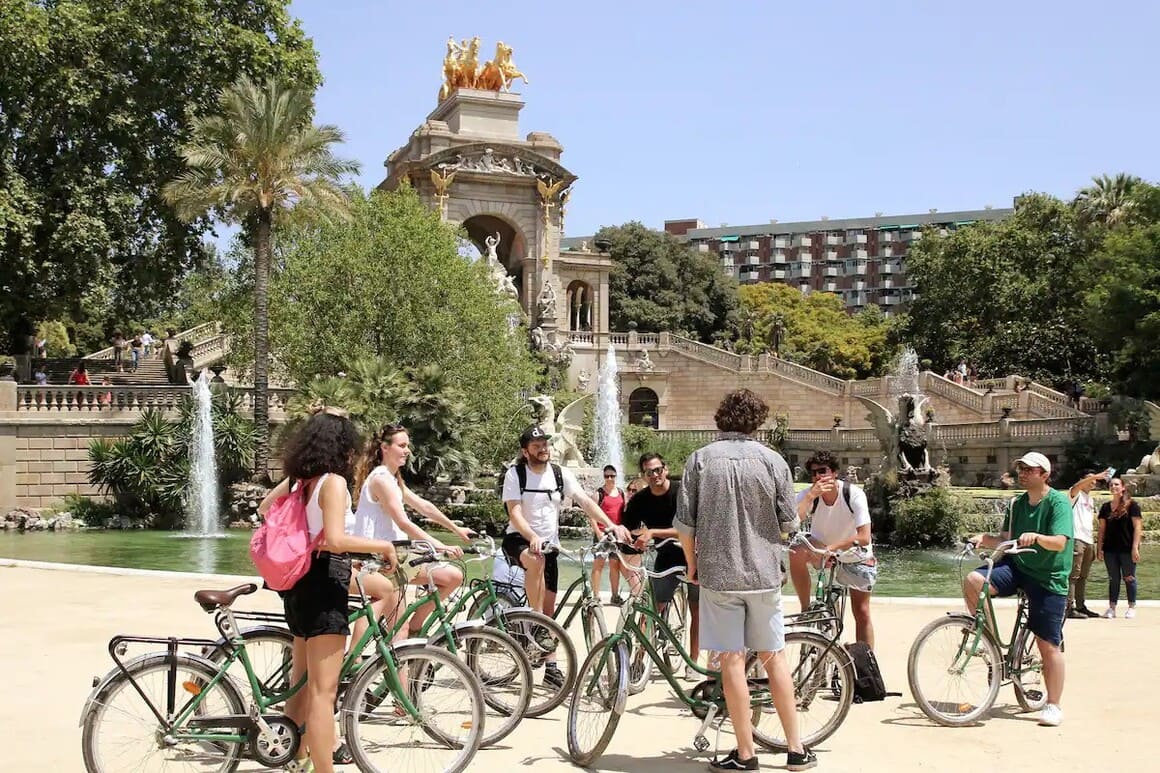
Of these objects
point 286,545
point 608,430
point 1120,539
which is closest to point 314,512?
point 286,545

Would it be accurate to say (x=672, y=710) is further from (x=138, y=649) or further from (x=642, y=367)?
(x=642, y=367)

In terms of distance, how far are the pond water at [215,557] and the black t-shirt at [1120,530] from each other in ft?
4.14

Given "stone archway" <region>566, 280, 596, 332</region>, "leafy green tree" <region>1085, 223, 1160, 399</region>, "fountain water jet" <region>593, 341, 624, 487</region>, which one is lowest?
"fountain water jet" <region>593, 341, 624, 487</region>

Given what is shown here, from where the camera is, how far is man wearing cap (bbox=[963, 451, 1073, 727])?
7227mm

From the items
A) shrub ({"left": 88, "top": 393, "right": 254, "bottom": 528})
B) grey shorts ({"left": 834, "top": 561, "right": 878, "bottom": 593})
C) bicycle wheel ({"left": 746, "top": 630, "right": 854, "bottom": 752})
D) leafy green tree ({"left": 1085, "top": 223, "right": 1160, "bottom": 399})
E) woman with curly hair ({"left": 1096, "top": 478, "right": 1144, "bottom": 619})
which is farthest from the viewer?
leafy green tree ({"left": 1085, "top": 223, "right": 1160, "bottom": 399})

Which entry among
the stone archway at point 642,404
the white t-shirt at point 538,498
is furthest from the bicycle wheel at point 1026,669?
the stone archway at point 642,404

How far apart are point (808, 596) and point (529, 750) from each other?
265 cm

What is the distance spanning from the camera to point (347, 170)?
98.7 feet

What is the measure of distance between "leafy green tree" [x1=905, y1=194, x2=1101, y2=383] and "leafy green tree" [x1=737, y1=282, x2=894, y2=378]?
16.2 ft

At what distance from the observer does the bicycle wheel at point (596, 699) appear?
629 cm

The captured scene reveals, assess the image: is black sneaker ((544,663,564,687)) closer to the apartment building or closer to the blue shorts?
the blue shorts

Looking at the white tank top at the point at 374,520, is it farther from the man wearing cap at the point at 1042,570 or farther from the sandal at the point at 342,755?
the man wearing cap at the point at 1042,570

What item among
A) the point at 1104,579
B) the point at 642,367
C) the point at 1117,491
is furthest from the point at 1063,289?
the point at 1117,491

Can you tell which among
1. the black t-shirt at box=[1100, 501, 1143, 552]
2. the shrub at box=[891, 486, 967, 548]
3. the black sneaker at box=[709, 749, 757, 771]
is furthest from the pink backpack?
the shrub at box=[891, 486, 967, 548]
